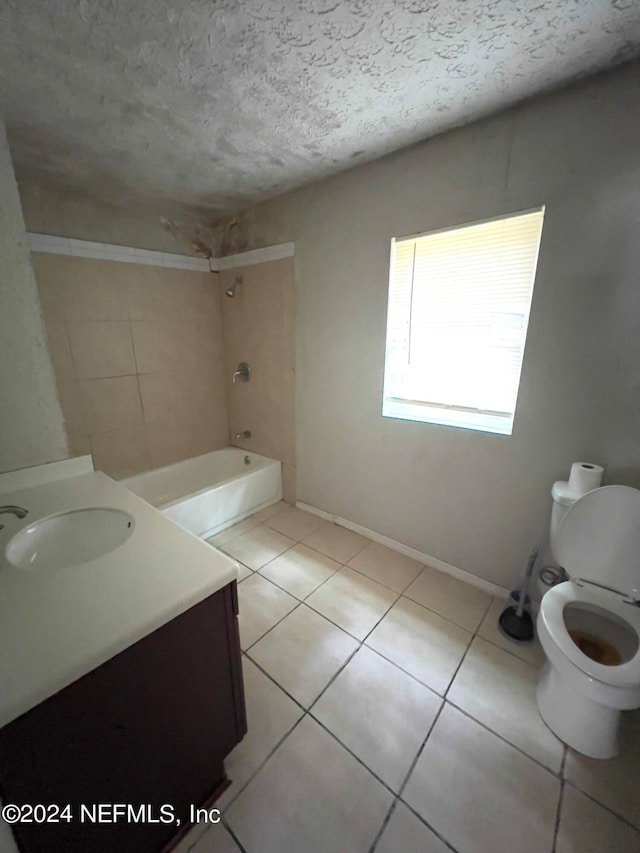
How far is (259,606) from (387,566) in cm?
84

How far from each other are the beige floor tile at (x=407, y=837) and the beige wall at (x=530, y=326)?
116cm

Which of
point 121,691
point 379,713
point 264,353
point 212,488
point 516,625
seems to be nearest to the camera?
point 121,691

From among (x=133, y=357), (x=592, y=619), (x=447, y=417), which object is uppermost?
(x=133, y=357)

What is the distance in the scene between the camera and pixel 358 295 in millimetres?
2053

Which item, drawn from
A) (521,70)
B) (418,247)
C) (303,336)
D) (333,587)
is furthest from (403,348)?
(333,587)

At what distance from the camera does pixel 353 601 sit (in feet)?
5.97

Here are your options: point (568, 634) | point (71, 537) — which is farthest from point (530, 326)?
point (71, 537)

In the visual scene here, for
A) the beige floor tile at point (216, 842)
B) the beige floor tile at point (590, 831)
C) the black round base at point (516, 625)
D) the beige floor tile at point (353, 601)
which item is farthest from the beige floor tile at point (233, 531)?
the beige floor tile at point (590, 831)

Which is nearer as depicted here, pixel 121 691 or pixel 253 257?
pixel 121 691

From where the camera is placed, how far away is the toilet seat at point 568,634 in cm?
103

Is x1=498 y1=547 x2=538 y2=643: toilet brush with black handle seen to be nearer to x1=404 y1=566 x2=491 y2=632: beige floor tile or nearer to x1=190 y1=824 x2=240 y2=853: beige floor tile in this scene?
x1=404 y1=566 x2=491 y2=632: beige floor tile

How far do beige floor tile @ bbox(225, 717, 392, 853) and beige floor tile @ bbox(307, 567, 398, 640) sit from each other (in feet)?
1.73

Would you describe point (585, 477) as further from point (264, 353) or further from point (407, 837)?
point (264, 353)

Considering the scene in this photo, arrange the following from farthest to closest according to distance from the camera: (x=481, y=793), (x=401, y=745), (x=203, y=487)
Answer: (x=203, y=487), (x=401, y=745), (x=481, y=793)
